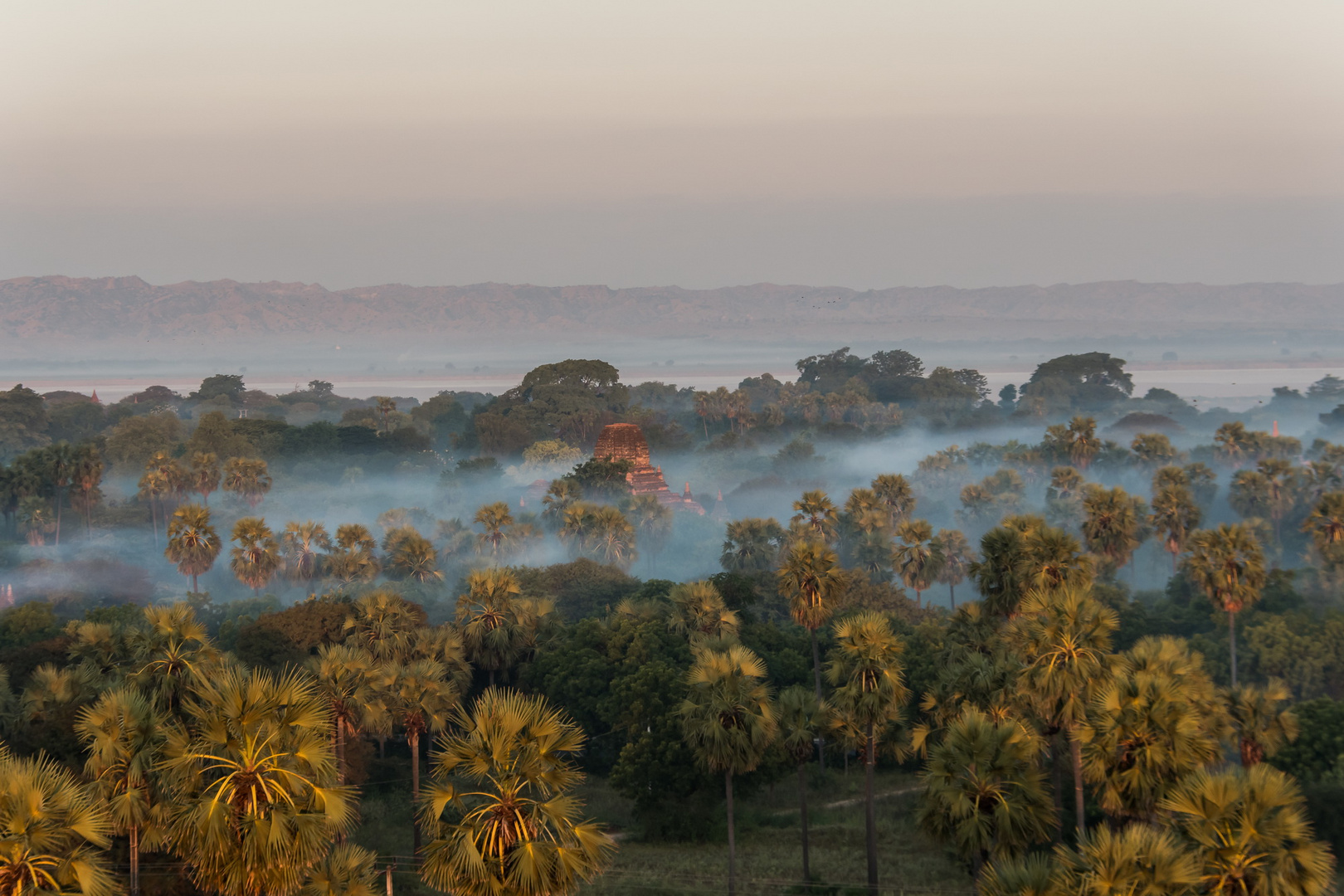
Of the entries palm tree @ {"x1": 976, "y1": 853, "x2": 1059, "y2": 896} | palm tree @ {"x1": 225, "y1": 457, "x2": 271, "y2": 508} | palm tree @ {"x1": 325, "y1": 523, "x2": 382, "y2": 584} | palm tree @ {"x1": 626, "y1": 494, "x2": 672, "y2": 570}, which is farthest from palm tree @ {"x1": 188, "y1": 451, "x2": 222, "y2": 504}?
palm tree @ {"x1": 976, "y1": 853, "x2": 1059, "y2": 896}

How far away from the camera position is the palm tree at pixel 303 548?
7806 cm

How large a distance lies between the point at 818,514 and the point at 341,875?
53.6 m

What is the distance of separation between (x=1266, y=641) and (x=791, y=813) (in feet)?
75.7

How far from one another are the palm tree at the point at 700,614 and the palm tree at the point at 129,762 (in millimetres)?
25201

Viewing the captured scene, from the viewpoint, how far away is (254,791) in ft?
64.8

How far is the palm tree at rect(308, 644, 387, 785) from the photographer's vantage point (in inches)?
1339

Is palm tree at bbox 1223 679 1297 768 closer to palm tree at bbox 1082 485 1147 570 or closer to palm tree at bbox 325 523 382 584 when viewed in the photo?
palm tree at bbox 1082 485 1147 570

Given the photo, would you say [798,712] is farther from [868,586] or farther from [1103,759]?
[868,586]

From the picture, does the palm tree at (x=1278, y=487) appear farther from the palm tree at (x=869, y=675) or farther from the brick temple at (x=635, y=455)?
the palm tree at (x=869, y=675)

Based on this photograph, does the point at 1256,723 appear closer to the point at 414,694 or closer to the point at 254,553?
the point at 414,694

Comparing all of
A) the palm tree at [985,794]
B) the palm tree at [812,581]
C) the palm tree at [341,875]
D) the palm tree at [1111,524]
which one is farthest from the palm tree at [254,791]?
the palm tree at [1111,524]

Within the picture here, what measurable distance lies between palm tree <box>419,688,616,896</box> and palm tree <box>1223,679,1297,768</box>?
22940mm

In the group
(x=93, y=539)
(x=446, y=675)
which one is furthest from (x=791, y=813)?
(x=93, y=539)

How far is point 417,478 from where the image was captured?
13762 centimetres
